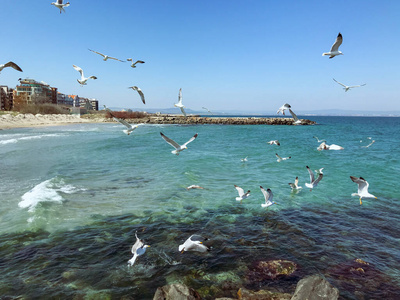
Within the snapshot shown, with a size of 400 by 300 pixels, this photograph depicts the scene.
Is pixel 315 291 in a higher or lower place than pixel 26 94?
lower

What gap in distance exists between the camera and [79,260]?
6.51 meters

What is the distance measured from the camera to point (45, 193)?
11742mm

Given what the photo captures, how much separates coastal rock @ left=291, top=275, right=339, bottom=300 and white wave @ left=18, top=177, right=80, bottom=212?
9.24 meters

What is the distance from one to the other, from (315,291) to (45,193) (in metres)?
11.3

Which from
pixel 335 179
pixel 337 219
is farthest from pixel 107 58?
pixel 335 179

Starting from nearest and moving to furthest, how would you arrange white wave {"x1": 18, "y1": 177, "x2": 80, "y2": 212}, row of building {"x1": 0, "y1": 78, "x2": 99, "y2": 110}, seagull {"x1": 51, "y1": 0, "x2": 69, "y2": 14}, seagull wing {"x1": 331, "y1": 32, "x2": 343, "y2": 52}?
seagull wing {"x1": 331, "y1": 32, "x2": 343, "y2": 52}, white wave {"x1": 18, "y1": 177, "x2": 80, "y2": 212}, seagull {"x1": 51, "y1": 0, "x2": 69, "y2": 14}, row of building {"x1": 0, "y1": 78, "x2": 99, "y2": 110}

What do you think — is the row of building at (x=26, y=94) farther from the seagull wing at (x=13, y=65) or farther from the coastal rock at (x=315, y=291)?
the coastal rock at (x=315, y=291)

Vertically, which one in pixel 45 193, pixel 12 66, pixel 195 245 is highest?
pixel 12 66

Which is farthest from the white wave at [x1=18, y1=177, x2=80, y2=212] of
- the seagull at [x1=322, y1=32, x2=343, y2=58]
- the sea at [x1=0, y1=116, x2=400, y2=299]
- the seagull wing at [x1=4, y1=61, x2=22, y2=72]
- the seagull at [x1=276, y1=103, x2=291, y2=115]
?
the seagull at [x1=322, y1=32, x2=343, y2=58]

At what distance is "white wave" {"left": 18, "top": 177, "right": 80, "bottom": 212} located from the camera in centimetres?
1041

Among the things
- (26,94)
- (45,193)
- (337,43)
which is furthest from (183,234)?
(26,94)

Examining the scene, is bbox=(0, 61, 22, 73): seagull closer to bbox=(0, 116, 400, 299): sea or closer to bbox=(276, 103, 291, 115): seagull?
bbox=(0, 116, 400, 299): sea

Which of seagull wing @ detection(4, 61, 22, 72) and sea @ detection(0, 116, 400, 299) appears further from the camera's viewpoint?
seagull wing @ detection(4, 61, 22, 72)

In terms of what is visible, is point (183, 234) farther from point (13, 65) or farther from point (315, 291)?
point (13, 65)
